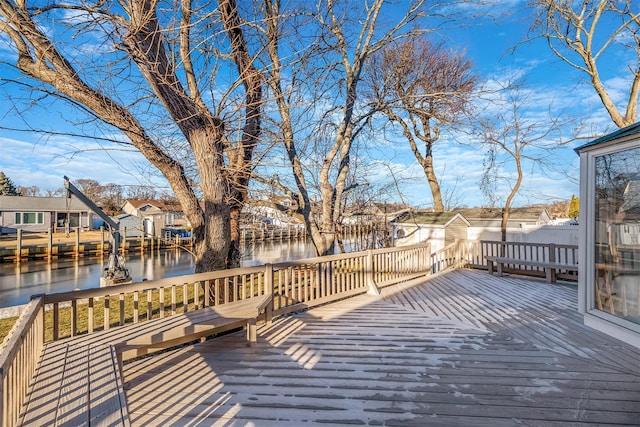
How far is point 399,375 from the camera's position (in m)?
2.67

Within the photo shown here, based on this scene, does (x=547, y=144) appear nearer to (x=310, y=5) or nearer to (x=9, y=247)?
(x=310, y=5)

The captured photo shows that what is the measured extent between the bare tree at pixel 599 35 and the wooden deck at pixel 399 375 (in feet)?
24.9

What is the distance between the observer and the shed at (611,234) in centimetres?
239

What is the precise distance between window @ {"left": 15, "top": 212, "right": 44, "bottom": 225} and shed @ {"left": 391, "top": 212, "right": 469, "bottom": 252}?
3339 centimetres

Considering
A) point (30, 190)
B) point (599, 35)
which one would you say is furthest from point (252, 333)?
point (30, 190)

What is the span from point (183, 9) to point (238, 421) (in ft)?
12.6

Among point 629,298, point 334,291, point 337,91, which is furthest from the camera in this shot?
point 337,91

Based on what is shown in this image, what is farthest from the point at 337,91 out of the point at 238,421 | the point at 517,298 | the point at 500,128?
the point at 500,128

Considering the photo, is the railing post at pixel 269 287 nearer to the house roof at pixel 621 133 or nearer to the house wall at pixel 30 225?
the house roof at pixel 621 133

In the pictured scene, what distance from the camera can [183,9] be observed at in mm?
3395

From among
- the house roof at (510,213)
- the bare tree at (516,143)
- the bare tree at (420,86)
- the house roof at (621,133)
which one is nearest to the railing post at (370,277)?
the bare tree at (420,86)

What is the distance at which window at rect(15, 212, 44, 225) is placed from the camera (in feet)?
93.7

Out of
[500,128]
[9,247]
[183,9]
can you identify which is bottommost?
[9,247]

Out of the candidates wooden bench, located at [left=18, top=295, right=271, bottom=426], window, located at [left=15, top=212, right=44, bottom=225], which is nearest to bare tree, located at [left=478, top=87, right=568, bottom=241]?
wooden bench, located at [left=18, top=295, right=271, bottom=426]
